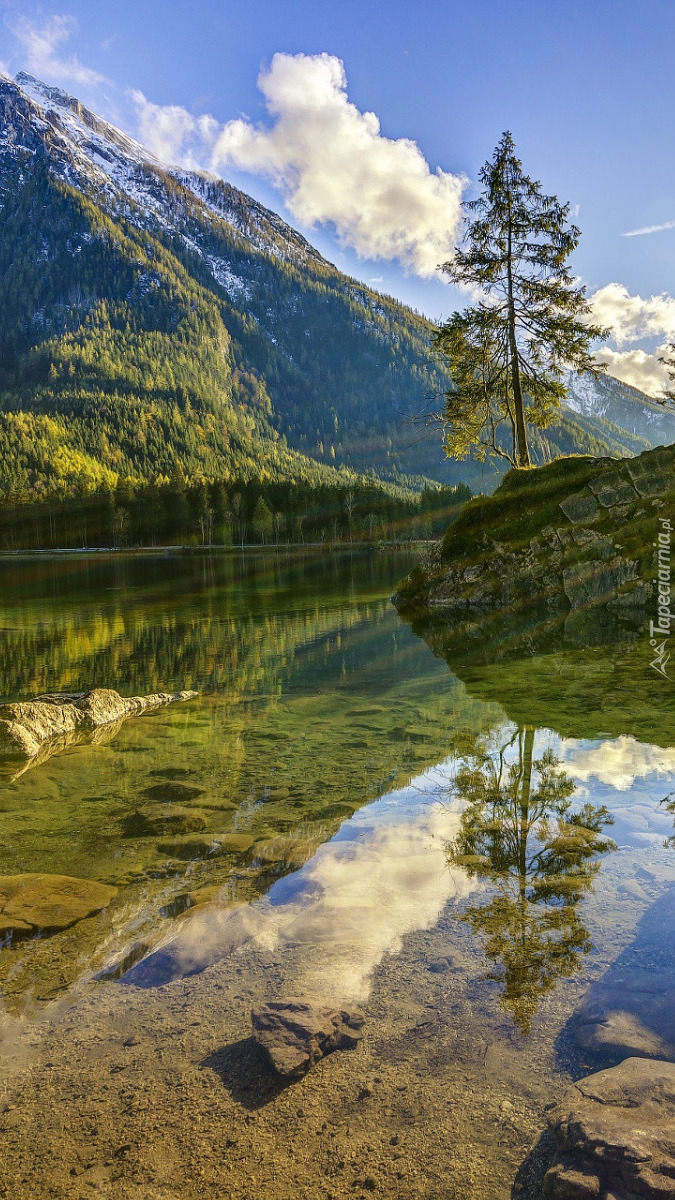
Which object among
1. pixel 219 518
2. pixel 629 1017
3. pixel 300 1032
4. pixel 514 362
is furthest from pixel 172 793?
pixel 219 518

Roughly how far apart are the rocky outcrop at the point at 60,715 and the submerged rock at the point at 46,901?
4613 millimetres

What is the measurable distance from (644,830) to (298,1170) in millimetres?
5023

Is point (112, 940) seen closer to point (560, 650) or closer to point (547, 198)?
point (560, 650)

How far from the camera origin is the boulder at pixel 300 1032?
3.67 meters

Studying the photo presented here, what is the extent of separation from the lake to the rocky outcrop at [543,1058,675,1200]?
0.28 meters

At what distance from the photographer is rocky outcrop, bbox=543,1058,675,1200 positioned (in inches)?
102

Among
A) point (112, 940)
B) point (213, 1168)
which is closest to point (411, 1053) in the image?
point (213, 1168)

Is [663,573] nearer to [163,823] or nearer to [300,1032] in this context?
[163,823]

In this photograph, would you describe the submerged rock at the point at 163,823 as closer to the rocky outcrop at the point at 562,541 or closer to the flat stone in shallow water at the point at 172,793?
the flat stone in shallow water at the point at 172,793

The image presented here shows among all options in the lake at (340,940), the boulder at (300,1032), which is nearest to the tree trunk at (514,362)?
the lake at (340,940)

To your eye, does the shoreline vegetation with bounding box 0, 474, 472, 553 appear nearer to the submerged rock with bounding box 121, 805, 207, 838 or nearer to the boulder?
the submerged rock with bounding box 121, 805, 207, 838

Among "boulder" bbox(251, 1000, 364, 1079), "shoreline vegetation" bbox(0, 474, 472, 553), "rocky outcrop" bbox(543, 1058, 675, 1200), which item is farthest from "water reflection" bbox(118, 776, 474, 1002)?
"shoreline vegetation" bbox(0, 474, 472, 553)

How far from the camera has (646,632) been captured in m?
18.8

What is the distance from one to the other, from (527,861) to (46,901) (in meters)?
4.68
